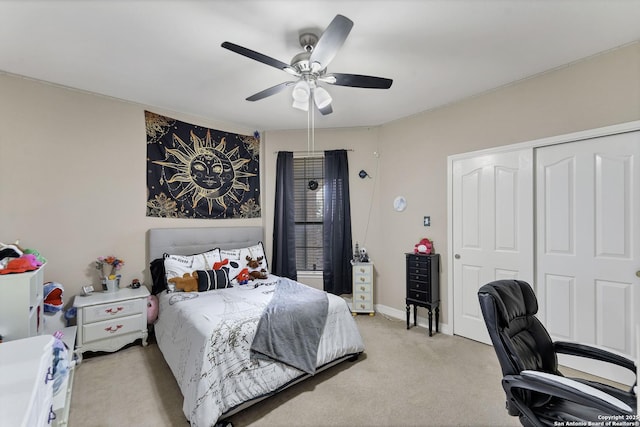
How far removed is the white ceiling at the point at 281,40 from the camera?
1.79 meters

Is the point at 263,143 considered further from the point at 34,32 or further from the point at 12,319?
the point at 12,319

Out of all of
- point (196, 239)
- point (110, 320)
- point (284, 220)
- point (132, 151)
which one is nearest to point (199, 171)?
point (132, 151)

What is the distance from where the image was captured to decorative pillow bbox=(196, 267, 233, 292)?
301 centimetres

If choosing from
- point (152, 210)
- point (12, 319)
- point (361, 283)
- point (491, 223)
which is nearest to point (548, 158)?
point (491, 223)

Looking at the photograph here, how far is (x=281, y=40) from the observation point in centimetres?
211

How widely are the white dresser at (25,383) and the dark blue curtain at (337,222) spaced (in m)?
3.11

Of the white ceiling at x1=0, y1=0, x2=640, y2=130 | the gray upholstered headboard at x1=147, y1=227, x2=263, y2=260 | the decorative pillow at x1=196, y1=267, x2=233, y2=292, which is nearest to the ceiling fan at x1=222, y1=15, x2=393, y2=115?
the white ceiling at x1=0, y1=0, x2=640, y2=130

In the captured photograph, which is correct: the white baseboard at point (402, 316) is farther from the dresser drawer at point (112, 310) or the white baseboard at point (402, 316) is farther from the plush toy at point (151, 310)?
the dresser drawer at point (112, 310)

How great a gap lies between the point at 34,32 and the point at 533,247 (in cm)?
448

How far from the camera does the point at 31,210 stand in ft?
8.75

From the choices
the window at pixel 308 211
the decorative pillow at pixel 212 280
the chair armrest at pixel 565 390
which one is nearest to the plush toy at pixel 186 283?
the decorative pillow at pixel 212 280

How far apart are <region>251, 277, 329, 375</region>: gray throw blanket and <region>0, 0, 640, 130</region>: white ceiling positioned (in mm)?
2096

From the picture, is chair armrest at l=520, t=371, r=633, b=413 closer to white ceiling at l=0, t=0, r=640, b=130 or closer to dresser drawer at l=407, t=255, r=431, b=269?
dresser drawer at l=407, t=255, r=431, b=269

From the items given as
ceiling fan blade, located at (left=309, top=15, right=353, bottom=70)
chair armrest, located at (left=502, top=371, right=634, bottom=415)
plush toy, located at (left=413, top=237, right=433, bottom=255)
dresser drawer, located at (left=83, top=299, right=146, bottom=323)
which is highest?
ceiling fan blade, located at (left=309, top=15, right=353, bottom=70)
